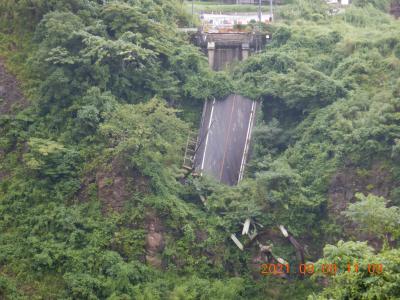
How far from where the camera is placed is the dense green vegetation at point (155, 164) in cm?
2119

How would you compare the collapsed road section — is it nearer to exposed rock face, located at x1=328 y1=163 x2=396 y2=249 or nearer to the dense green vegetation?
the dense green vegetation

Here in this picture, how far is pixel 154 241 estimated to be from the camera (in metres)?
22.6

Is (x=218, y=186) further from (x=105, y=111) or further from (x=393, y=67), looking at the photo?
(x=393, y=67)

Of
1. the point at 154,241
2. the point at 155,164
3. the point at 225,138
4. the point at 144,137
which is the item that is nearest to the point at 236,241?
the point at 154,241

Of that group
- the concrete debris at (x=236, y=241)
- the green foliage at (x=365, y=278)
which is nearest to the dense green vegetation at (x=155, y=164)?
the concrete debris at (x=236, y=241)

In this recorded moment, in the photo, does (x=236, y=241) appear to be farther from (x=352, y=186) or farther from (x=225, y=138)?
(x=225, y=138)

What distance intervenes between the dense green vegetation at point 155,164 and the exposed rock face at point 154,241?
88 millimetres

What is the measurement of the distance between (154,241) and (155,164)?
10.8ft

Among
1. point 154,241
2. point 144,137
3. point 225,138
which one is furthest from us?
point 225,138

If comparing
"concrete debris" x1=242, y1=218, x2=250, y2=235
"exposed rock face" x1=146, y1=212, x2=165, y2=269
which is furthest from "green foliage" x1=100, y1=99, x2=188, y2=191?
"concrete debris" x1=242, y1=218, x2=250, y2=235

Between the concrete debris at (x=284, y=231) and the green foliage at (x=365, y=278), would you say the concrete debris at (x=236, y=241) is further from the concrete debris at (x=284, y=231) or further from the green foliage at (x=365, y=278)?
the green foliage at (x=365, y=278)

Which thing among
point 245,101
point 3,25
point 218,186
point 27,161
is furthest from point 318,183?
point 3,25

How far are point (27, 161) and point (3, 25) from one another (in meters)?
9.22

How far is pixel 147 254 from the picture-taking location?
2225cm
